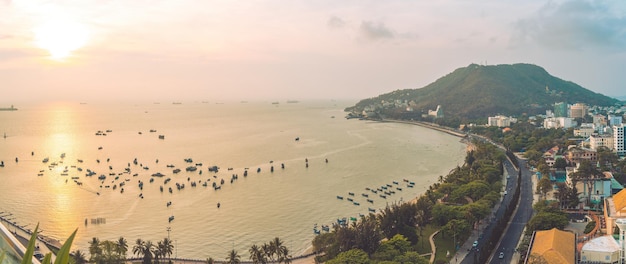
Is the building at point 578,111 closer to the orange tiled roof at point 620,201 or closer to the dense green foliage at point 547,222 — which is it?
the orange tiled roof at point 620,201

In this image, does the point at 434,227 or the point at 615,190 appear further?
the point at 615,190

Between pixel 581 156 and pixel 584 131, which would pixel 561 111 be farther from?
pixel 581 156

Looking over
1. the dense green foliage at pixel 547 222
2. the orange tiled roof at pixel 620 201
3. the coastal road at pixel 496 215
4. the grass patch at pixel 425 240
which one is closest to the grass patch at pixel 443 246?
the grass patch at pixel 425 240

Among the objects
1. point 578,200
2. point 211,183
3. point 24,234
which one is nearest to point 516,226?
point 578,200

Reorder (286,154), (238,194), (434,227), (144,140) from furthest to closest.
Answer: (144,140) < (286,154) < (238,194) < (434,227)

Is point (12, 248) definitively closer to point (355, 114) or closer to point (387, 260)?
point (387, 260)

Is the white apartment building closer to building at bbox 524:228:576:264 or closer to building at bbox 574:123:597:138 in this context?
building at bbox 574:123:597:138

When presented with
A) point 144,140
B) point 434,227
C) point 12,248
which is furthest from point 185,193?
point 144,140
